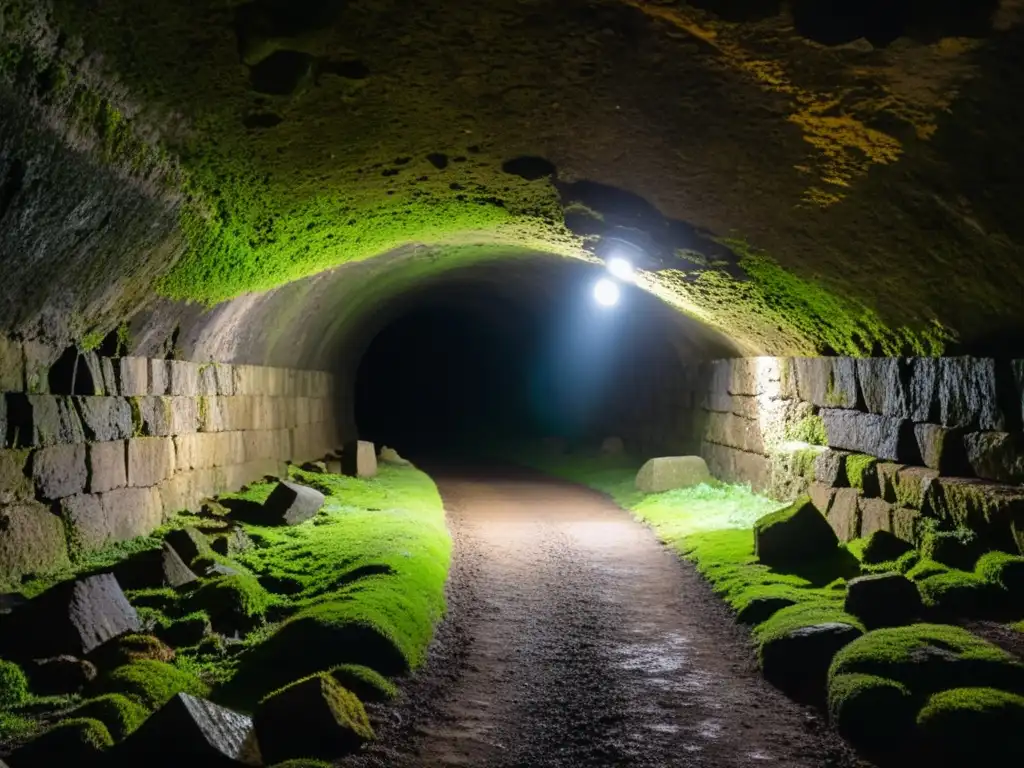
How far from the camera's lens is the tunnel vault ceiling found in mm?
4598

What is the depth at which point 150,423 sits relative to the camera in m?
9.37

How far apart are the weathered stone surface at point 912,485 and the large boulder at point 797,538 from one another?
2.36 ft

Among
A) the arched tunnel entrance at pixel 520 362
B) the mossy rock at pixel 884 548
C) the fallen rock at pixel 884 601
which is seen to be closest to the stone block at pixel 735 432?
the arched tunnel entrance at pixel 520 362

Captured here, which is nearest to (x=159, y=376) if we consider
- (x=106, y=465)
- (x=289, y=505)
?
(x=106, y=465)

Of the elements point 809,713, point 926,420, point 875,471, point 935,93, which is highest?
point 935,93

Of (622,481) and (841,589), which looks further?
(622,481)

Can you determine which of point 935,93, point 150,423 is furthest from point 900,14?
point 150,423

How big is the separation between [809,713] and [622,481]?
35.6 ft

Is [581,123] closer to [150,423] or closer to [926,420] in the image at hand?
[926,420]

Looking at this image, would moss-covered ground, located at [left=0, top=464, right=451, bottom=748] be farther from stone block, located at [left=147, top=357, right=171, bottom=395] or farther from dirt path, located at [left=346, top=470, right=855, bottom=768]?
stone block, located at [left=147, top=357, right=171, bottom=395]

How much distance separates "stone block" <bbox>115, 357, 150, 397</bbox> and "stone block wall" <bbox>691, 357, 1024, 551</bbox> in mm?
7467

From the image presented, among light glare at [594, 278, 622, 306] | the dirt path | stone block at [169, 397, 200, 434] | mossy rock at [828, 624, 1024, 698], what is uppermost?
light glare at [594, 278, 622, 306]

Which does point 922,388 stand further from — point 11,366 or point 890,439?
point 11,366

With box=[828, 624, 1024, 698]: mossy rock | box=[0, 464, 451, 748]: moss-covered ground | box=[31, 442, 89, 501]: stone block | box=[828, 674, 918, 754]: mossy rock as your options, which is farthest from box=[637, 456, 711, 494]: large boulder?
box=[828, 674, 918, 754]: mossy rock
